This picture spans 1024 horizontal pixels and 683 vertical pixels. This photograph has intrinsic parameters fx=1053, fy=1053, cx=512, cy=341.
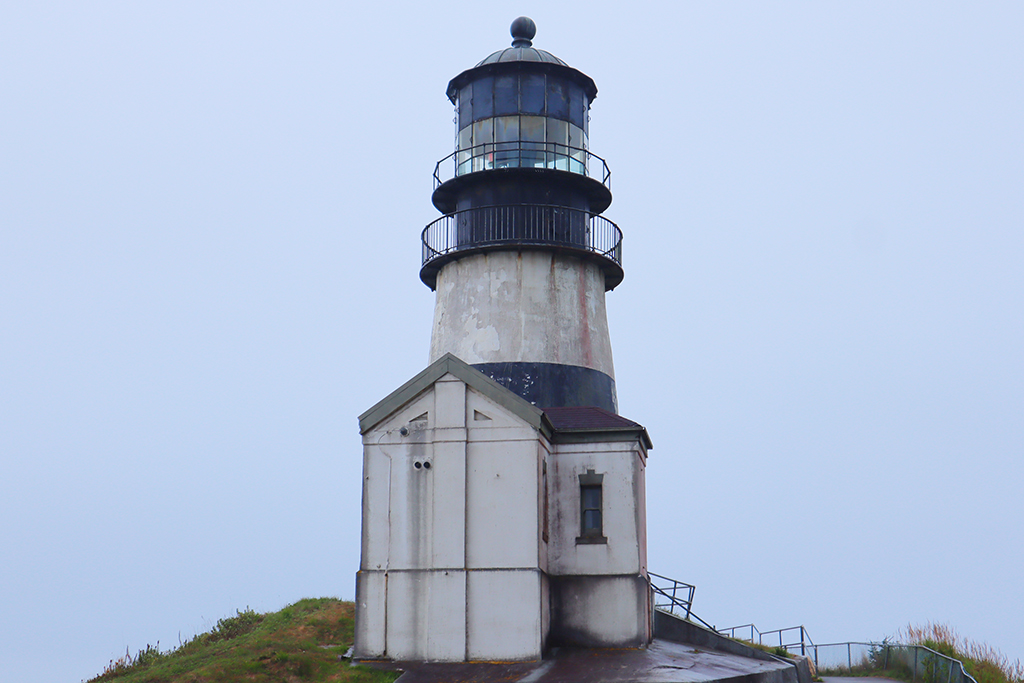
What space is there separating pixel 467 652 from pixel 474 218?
9930 mm

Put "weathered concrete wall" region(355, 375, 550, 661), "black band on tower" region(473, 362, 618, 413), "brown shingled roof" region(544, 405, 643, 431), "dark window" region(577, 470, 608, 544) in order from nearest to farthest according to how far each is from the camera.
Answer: "weathered concrete wall" region(355, 375, 550, 661) → "dark window" region(577, 470, 608, 544) → "brown shingled roof" region(544, 405, 643, 431) → "black band on tower" region(473, 362, 618, 413)

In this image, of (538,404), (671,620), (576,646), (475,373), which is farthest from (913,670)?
(475,373)

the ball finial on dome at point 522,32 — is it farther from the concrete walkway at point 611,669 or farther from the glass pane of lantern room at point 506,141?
the concrete walkway at point 611,669

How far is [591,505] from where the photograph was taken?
20859 millimetres

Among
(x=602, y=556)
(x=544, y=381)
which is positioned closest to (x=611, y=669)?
(x=602, y=556)

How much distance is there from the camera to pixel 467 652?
735 inches

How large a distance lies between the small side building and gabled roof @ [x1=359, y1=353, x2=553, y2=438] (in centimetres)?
2

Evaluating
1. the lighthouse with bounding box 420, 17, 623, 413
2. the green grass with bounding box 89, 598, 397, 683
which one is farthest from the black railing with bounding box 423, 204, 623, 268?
the green grass with bounding box 89, 598, 397, 683

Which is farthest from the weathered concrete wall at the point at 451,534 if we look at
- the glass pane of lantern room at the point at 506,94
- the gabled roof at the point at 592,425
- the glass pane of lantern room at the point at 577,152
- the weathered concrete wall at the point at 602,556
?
the glass pane of lantern room at the point at 506,94

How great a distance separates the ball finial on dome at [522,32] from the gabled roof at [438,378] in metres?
9.53

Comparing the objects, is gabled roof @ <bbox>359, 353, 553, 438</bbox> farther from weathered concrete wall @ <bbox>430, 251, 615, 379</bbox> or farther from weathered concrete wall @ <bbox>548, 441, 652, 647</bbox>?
weathered concrete wall @ <bbox>430, 251, 615, 379</bbox>

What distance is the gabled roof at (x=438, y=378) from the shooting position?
1947 centimetres

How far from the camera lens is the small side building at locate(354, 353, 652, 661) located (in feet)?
61.7

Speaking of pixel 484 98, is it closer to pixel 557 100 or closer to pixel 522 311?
pixel 557 100
